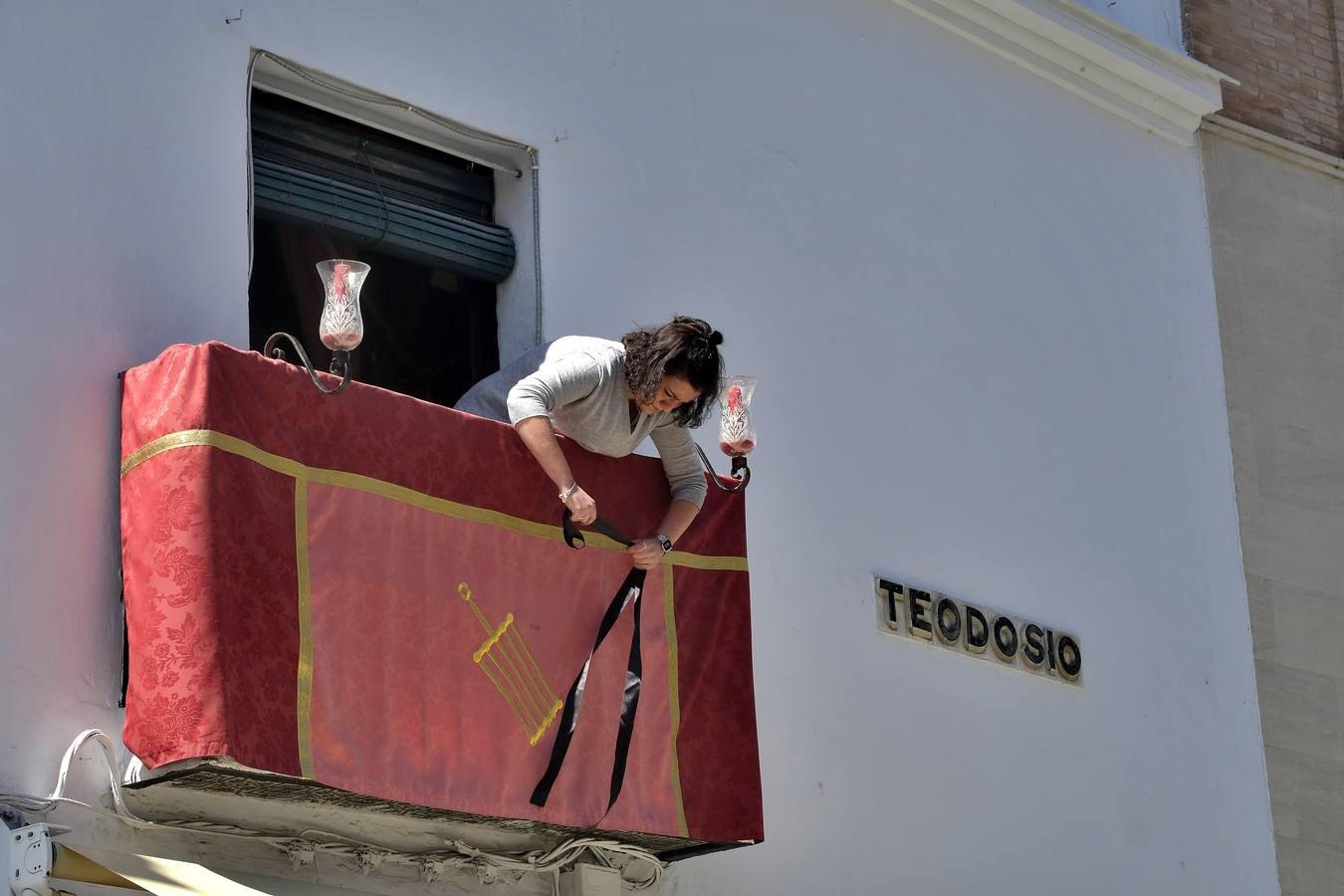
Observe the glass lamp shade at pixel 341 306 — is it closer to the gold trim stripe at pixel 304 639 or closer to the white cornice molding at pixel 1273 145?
the gold trim stripe at pixel 304 639

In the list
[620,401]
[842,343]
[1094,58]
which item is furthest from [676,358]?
[1094,58]

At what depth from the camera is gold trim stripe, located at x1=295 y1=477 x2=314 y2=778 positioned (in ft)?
18.2

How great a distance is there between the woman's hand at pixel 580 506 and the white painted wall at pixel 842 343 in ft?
3.69

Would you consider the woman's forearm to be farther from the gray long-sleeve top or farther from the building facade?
the building facade

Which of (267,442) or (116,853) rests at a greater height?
(267,442)

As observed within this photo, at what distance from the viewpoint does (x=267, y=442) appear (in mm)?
5688

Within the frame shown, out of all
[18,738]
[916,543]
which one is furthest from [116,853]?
[916,543]

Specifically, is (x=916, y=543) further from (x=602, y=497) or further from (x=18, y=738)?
(x=18, y=738)

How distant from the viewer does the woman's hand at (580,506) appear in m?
6.17

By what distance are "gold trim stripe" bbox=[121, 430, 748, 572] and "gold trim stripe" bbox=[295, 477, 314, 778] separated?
0.08m

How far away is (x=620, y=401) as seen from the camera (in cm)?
639

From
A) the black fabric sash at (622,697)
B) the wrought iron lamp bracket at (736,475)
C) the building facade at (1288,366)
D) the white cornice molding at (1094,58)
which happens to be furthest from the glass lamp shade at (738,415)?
the building facade at (1288,366)

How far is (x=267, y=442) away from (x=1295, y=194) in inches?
247

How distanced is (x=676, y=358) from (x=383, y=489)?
3.02 feet
